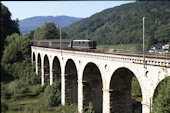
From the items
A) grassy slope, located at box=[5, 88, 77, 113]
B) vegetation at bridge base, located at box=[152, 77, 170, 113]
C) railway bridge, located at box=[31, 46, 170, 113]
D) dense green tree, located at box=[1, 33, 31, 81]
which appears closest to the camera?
vegetation at bridge base, located at box=[152, 77, 170, 113]

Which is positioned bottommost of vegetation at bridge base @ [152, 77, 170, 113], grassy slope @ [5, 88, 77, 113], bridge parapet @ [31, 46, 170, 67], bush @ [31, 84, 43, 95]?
grassy slope @ [5, 88, 77, 113]

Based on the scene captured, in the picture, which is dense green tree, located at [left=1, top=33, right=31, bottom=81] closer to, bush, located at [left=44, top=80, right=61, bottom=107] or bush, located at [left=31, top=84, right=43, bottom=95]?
bush, located at [left=31, top=84, right=43, bottom=95]

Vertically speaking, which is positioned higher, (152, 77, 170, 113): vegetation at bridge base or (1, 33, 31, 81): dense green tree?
(1, 33, 31, 81): dense green tree

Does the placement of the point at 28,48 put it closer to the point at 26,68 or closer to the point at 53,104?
the point at 26,68

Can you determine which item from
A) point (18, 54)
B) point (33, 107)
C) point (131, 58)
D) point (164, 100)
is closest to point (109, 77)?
point (131, 58)

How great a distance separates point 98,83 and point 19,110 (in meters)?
12.7

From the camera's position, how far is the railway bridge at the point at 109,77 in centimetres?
1656

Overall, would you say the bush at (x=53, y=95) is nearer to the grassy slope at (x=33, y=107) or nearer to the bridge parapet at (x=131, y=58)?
the grassy slope at (x=33, y=107)

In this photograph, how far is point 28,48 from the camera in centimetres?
5922

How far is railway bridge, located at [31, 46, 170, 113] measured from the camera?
1656 cm

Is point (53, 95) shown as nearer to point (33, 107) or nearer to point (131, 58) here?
point (33, 107)

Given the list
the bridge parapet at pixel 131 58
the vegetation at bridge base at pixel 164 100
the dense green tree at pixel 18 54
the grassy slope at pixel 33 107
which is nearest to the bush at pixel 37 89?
the grassy slope at pixel 33 107

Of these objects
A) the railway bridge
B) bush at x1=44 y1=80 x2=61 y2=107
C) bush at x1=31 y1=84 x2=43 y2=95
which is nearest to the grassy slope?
bush at x1=44 y1=80 x2=61 y2=107

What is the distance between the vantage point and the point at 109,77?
21641mm
